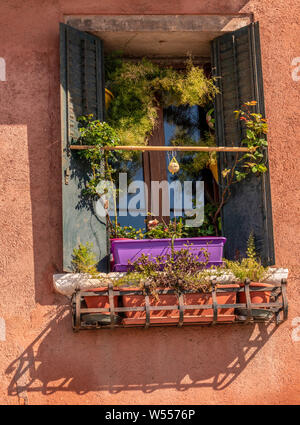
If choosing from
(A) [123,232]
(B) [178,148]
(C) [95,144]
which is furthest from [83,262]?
(B) [178,148]

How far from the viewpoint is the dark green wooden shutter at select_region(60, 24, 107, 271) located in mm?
6027

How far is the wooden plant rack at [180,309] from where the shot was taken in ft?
18.4

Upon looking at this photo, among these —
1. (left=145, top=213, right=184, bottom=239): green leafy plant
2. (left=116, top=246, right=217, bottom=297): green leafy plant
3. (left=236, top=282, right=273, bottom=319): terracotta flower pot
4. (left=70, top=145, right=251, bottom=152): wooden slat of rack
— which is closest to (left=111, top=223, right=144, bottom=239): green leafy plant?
(left=145, top=213, right=184, bottom=239): green leafy plant

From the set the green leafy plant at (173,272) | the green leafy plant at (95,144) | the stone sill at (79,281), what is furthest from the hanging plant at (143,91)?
the stone sill at (79,281)

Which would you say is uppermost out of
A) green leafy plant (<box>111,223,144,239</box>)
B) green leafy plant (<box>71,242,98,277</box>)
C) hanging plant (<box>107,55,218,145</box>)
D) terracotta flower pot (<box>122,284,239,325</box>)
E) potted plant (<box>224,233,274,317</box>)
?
hanging plant (<box>107,55,218,145</box>)

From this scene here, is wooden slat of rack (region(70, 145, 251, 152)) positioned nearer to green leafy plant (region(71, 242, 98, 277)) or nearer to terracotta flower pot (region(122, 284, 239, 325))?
green leafy plant (region(71, 242, 98, 277))

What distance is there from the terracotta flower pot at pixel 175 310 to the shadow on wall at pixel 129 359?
0.92ft

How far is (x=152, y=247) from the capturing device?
234 inches

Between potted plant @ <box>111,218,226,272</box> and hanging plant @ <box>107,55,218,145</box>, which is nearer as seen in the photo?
potted plant @ <box>111,218,226,272</box>

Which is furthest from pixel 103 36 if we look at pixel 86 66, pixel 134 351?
pixel 134 351

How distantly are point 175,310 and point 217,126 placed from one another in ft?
5.73

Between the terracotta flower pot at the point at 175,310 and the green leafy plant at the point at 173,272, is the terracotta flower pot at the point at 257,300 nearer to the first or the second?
the terracotta flower pot at the point at 175,310

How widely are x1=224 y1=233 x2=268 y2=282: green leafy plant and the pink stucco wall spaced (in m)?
0.32

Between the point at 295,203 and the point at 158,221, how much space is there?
45.9 inches
